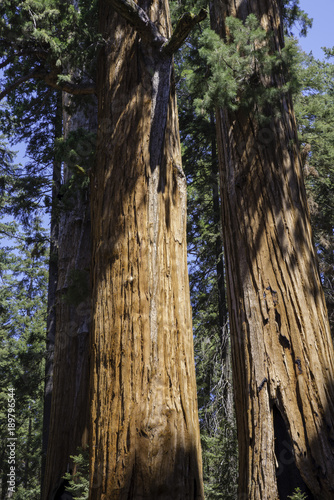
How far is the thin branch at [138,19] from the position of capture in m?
3.59

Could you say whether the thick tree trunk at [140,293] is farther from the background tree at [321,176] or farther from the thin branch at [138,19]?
the background tree at [321,176]

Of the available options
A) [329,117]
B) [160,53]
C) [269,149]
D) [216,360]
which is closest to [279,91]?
[269,149]

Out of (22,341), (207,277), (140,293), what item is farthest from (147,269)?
(22,341)

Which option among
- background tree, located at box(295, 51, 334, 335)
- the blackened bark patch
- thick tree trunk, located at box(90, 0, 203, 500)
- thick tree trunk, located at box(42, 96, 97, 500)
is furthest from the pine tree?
background tree, located at box(295, 51, 334, 335)

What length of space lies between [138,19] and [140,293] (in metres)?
2.13

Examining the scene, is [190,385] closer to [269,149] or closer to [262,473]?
[262,473]

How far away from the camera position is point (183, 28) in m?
3.56

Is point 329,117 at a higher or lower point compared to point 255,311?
higher

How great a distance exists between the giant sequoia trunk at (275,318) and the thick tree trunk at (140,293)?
89 centimetres

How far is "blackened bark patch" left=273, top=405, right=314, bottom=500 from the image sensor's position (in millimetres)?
3383

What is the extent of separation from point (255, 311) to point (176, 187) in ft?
4.13

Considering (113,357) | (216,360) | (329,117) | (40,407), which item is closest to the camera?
(113,357)

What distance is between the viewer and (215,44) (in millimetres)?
4984

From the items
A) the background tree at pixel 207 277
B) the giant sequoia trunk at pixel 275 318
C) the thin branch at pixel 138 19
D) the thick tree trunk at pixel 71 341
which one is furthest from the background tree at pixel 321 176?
the thin branch at pixel 138 19
